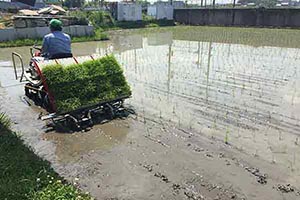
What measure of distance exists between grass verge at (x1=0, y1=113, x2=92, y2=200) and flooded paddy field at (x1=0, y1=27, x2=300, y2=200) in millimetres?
350

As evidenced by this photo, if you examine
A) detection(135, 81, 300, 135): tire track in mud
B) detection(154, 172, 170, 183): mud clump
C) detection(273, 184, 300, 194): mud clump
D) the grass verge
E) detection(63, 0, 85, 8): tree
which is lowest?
detection(154, 172, 170, 183): mud clump

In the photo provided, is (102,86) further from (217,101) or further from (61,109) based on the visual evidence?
(217,101)

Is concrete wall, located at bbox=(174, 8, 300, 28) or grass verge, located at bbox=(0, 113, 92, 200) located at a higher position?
concrete wall, located at bbox=(174, 8, 300, 28)

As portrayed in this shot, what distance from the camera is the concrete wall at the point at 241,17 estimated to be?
31.1 m

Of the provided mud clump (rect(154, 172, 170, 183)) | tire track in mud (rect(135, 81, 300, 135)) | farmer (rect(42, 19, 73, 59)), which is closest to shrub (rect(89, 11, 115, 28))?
farmer (rect(42, 19, 73, 59))

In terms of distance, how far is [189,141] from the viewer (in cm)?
592

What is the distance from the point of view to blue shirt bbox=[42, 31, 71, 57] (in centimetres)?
752

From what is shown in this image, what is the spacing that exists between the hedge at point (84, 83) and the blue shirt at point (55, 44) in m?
0.98

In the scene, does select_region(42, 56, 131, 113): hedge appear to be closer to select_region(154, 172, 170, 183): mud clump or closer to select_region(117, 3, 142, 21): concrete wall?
select_region(154, 172, 170, 183): mud clump

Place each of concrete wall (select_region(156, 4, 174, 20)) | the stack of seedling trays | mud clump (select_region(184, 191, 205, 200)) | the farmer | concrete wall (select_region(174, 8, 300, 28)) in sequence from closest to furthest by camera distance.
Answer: mud clump (select_region(184, 191, 205, 200))
the stack of seedling trays
the farmer
concrete wall (select_region(174, 8, 300, 28))
concrete wall (select_region(156, 4, 174, 20))

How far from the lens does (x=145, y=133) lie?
636 cm

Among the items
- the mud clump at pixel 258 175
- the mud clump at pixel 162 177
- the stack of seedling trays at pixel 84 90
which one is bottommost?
the mud clump at pixel 162 177

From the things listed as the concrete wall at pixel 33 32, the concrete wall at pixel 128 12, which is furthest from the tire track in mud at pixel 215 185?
the concrete wall at pixel 128 12

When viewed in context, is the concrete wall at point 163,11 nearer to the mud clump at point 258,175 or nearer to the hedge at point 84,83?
the hedge at point 84,83
